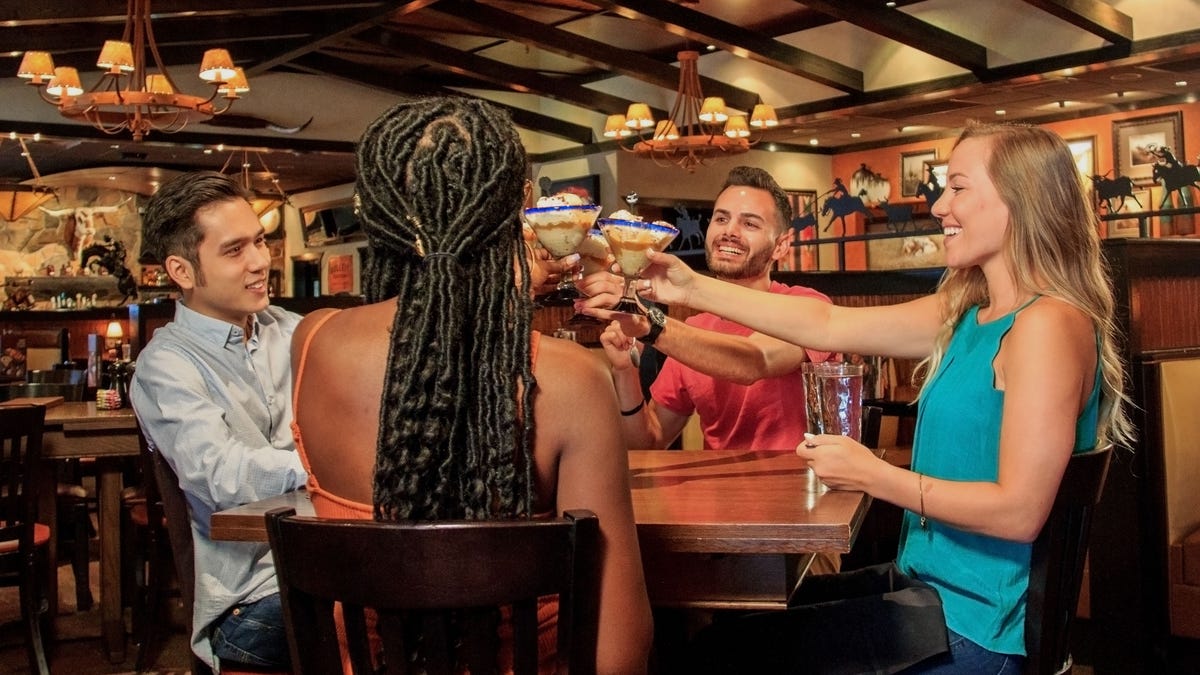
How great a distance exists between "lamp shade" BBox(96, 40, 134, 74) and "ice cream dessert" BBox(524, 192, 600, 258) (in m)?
5.32

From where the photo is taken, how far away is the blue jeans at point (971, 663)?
172 cm

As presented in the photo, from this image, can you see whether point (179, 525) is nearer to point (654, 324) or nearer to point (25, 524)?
point (654, 324)

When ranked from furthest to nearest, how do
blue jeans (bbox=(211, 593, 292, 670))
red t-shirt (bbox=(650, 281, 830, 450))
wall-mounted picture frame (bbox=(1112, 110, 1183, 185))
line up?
wall-mounted picture frame (bbox=(1112, 110, 1183, 185)) < red t-shirt (bbox=(650, 281, 830, 450)) < blue jeans (bbox=(211, 593, 292, 670))

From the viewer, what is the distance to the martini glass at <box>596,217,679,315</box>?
2.14 metres

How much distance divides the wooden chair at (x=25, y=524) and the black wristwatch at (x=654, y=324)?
201cm

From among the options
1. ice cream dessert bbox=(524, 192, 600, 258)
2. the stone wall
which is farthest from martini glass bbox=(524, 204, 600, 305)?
the stone wall

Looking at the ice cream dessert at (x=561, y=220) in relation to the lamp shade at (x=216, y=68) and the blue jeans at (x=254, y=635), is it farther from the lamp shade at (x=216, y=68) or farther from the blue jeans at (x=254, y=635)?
the lamp shade at (x=216, y=68)

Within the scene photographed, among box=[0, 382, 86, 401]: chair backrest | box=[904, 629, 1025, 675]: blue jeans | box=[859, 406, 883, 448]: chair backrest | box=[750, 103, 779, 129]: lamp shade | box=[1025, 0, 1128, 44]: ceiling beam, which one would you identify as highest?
box=[1025, 0, 1128, 44]: ceiling beam

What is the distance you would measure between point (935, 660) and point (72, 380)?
4879mm

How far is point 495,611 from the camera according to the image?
4.05 ft

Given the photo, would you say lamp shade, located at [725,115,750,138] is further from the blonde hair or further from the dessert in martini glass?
the blonde hair

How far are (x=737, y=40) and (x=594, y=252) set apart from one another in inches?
340

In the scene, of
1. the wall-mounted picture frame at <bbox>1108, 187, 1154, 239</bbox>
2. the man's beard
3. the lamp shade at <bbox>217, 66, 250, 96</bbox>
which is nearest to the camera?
the man's beard

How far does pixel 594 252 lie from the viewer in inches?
85.8
